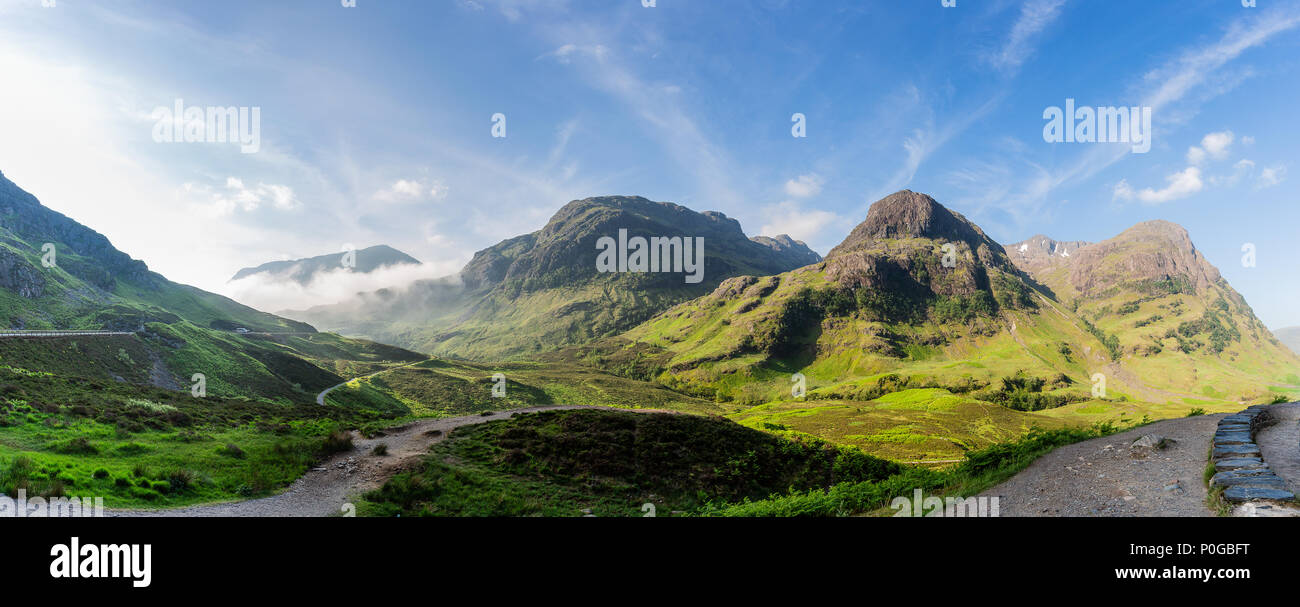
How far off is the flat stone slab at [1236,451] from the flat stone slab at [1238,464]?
436 millimetres

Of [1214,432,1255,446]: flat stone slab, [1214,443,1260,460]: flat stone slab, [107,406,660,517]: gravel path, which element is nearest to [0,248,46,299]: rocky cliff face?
[107,406,660,517]: gravel path

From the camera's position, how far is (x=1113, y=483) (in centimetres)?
948

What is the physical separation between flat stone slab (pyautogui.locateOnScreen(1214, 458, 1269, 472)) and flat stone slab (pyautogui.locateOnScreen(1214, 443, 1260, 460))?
1.43 ft

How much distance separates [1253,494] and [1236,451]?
14.2 ft

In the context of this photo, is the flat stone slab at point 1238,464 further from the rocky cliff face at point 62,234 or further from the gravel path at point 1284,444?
the rocky cliff face at point 62,234

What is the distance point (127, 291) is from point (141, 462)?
212132 mm

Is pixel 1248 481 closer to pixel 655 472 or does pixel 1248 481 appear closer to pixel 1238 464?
pixel 1238 464

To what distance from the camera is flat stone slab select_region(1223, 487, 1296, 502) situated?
20.5 ft

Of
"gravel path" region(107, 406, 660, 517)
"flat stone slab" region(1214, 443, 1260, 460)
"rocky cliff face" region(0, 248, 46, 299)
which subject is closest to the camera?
"flat stone slab" region(1214, 443, 1260, 460)

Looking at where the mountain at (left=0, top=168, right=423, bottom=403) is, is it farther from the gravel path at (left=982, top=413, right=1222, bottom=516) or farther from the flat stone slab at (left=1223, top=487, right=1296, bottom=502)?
the flat stone slab at (left=1223, top=487, right=1296, bottom=502)

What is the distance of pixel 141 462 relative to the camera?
48.2ft
